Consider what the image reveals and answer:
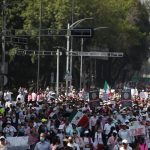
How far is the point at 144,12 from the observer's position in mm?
96125

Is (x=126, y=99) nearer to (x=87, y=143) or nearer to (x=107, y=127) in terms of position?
(x=107, y=127)

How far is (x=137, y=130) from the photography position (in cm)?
2492

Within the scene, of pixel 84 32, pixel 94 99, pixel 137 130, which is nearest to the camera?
pixel 137 130

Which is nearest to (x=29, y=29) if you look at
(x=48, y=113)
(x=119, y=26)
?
(x=119, y=26)

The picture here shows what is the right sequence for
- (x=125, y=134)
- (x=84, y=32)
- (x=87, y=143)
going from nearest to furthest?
(x=87, y=143)
(x=125, y=134)
(x=84, y=32)

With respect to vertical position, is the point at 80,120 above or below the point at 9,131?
below

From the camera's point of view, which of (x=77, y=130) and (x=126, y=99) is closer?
(x=77, y=130)

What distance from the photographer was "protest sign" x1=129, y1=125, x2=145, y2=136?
2477 cm

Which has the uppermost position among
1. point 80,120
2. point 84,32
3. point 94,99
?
point 84,32

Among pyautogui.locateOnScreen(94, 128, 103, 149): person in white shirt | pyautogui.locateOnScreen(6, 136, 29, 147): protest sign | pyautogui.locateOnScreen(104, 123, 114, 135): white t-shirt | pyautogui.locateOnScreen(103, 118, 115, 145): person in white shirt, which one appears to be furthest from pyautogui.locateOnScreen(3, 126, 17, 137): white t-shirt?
pyautogui.locateOnScreen(104, 123, 114, 135): white t-shirt

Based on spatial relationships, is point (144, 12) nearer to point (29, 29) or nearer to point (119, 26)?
point (119, 26)

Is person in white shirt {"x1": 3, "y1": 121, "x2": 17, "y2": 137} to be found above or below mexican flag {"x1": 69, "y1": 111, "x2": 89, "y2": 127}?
above

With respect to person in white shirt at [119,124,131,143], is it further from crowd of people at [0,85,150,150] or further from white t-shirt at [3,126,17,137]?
white t-shirt at [3,126,17,137]

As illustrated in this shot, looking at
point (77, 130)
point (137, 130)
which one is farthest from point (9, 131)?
point (137, 130)
